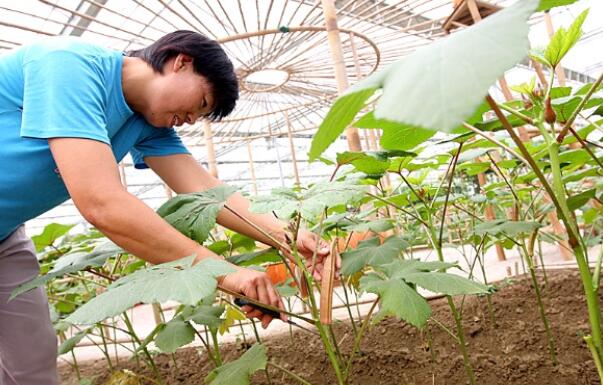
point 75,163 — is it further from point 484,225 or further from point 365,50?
point 365,50

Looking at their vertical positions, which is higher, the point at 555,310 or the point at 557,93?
the point at 557,93

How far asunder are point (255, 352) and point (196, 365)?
107 cm

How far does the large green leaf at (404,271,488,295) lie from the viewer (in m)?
0.81

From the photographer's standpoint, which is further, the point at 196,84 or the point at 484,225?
the point at 484,225

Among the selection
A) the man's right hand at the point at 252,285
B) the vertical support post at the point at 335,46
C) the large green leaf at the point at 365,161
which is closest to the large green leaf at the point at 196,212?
the man's right hand at the point at 252,285

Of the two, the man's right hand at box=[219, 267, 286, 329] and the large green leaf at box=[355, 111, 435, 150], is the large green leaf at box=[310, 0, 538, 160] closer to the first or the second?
the large green leaf at box=[355, 111, 435, 150]

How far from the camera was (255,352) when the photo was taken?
1051mm

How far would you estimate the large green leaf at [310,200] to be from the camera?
770 millimetres

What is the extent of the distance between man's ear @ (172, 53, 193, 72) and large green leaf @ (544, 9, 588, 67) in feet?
2.85

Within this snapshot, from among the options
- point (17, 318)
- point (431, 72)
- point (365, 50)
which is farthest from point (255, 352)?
point (365, 50)

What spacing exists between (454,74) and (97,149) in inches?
32.7

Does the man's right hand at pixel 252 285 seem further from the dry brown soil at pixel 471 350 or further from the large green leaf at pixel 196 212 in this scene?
the dry brown soil at pixel 471 350

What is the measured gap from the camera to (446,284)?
0.84m

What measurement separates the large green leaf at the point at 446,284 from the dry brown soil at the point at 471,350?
54 centimetres
